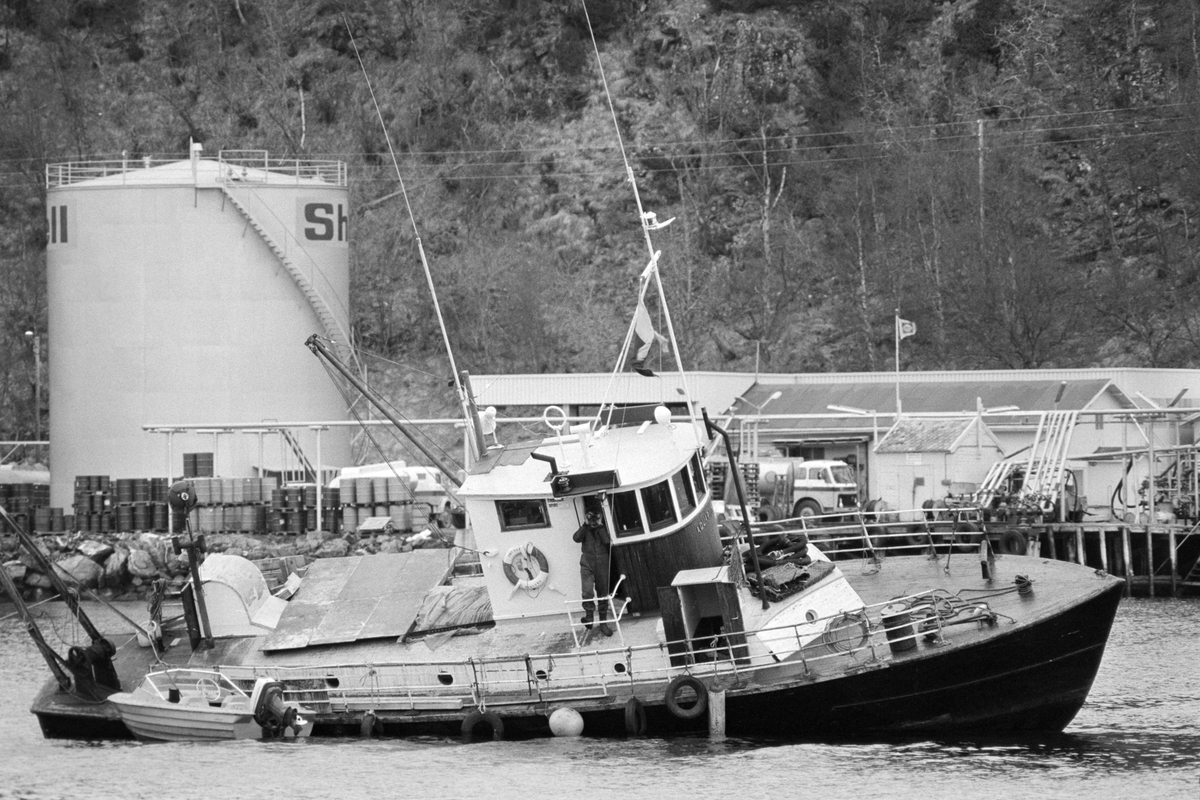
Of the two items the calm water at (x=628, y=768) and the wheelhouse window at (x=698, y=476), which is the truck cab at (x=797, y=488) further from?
the calm water at (x=628, y=768)

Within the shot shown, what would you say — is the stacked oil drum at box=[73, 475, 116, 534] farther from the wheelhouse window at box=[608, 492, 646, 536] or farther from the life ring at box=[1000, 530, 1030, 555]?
the wheelhouse window at box=[608, 492, 646, 536]

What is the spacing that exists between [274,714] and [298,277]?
131 ft

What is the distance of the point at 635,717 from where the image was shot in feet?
82.4

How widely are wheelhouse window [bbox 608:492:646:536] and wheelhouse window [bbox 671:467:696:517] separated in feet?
2.15

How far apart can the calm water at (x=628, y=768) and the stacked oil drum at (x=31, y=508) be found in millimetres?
31941

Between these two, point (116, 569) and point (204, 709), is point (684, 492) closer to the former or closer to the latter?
point (204, 709)

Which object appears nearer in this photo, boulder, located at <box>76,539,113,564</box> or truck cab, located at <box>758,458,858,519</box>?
boulder, located at <box>76,539,113,564</box>

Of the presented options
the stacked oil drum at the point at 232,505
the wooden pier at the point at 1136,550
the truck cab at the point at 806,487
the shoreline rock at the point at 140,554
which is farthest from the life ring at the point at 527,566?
the stacked oil drum at the point at 232,505

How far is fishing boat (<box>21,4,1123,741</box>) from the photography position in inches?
978

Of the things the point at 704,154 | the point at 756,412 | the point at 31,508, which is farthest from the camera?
the point at 704,154

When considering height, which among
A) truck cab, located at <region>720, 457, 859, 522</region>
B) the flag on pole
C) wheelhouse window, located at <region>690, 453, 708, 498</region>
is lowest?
wheelhouse window, located at <region>690, 453, 708, 498</region>

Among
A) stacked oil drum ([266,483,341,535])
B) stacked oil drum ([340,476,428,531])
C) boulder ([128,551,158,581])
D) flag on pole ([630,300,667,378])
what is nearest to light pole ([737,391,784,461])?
stacked oil drum ([340,476,428,531])

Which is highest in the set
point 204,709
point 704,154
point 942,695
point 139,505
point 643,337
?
point 704,154

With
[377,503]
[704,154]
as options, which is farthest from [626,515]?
[704,154]
